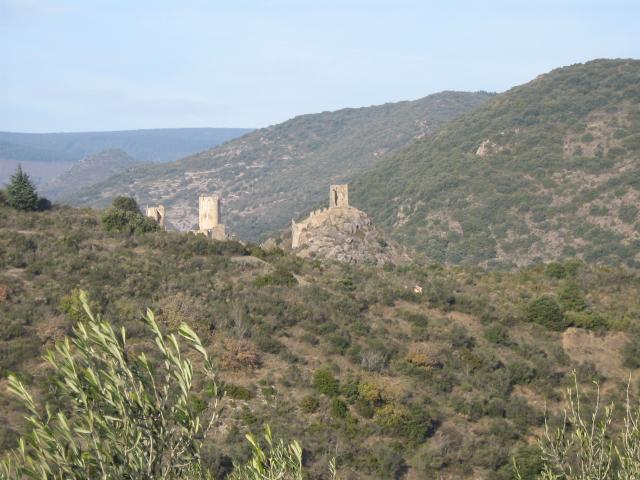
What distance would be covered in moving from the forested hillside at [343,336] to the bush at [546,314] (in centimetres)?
6

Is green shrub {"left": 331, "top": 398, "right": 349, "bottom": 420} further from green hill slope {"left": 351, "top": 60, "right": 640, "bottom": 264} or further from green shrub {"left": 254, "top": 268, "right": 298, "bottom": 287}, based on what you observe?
green hill slope {"left": 351, "top": 60, "right": 640, "bottom": 264}

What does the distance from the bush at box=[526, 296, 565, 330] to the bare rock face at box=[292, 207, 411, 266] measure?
14.1 m

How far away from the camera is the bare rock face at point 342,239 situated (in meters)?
51.0

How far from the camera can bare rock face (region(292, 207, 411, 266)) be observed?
50969mm

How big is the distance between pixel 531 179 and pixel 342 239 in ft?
151

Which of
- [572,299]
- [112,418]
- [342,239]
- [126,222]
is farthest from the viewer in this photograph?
[342,239]

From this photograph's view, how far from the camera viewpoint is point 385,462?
2553 cm

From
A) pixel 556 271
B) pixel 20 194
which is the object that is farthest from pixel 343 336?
pixel 20 194

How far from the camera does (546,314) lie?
125ft

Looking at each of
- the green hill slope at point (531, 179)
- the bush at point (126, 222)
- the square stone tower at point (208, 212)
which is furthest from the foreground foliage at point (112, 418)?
the green hill slope at point (531, 179)

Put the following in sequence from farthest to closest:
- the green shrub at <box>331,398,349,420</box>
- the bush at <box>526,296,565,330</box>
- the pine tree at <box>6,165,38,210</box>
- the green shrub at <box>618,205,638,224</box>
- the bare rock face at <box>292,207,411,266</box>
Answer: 1. the green shrub at <box>618,205,638,224</box>
2. the bare rock face at <box>292,207,411,266</box>
3. the pine tree at <box>6,165,38,210</box>
4. the bush at <box>526,296,565,330</box>
5. the green shrub at <box>331,398,349,420</box>

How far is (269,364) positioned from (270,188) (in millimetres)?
153768

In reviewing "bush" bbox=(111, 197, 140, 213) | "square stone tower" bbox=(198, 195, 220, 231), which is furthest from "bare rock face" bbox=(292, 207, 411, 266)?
"bush" bbox=(111, 197, 140, 213)

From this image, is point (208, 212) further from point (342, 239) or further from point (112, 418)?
point (112, 418)
